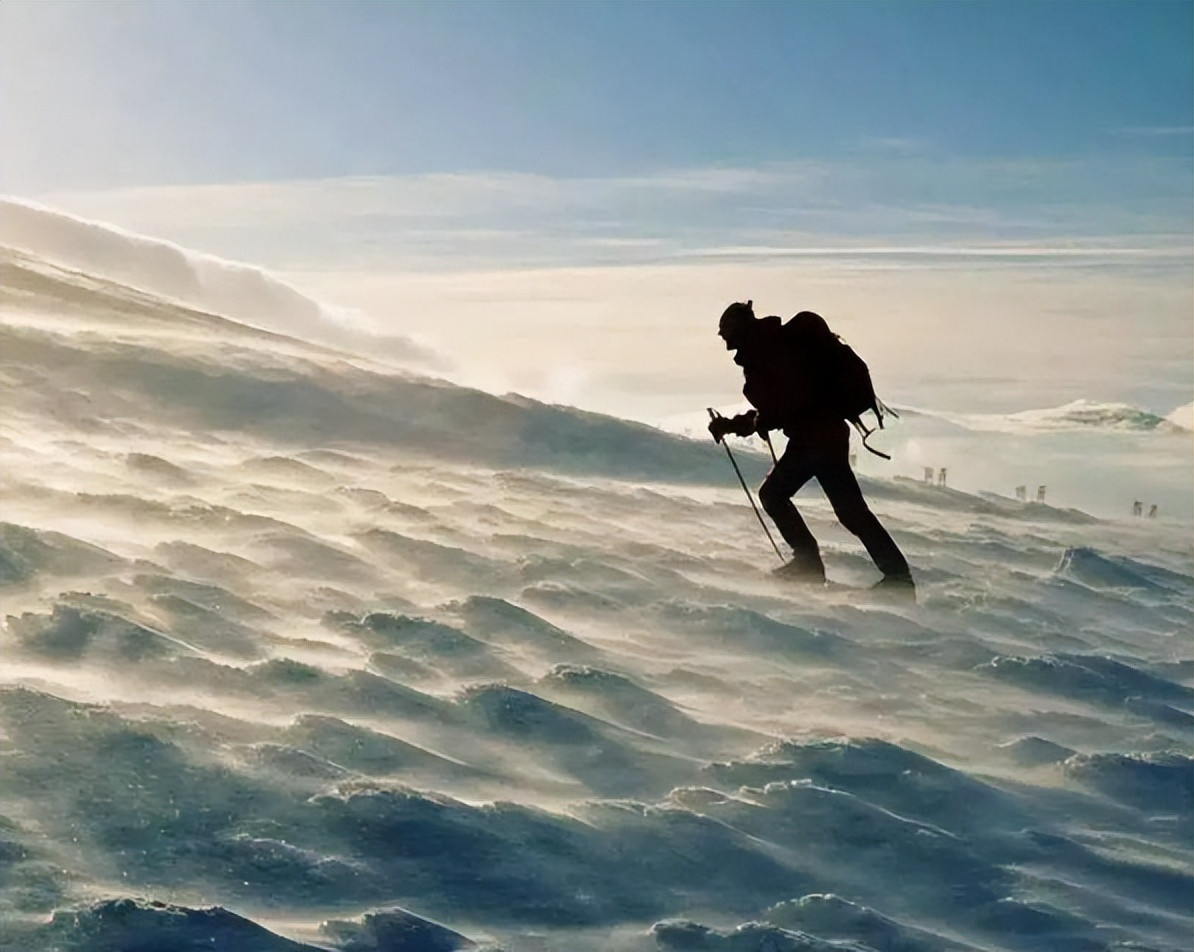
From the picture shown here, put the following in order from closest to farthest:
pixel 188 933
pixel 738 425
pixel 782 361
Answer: pixel 188 933 → pixel 782 361 → pixel 738 425

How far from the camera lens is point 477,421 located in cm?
698

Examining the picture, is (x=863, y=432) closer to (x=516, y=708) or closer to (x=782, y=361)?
(x=782, y=361)

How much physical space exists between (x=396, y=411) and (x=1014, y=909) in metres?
4.12

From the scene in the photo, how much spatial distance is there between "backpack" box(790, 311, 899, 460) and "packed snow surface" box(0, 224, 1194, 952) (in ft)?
2.39

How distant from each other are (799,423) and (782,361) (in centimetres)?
28

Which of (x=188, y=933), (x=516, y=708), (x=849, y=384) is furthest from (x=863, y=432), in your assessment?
(x=188, y=933)

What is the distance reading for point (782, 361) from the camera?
207 inches

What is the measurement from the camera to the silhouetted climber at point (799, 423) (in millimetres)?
5246

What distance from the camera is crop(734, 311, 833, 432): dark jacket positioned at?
17.2ft

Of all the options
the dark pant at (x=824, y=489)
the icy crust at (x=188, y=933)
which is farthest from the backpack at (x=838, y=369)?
the icy crust at (x=188, y=933)

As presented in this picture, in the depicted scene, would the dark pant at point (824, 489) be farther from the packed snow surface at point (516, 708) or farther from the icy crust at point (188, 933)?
the icy crust at point (188, 933)

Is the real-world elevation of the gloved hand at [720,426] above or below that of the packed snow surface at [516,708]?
above

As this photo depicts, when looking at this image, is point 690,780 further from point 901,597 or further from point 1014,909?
point 901,597

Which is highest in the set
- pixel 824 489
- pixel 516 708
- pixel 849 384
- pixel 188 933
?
pixel 849 384
